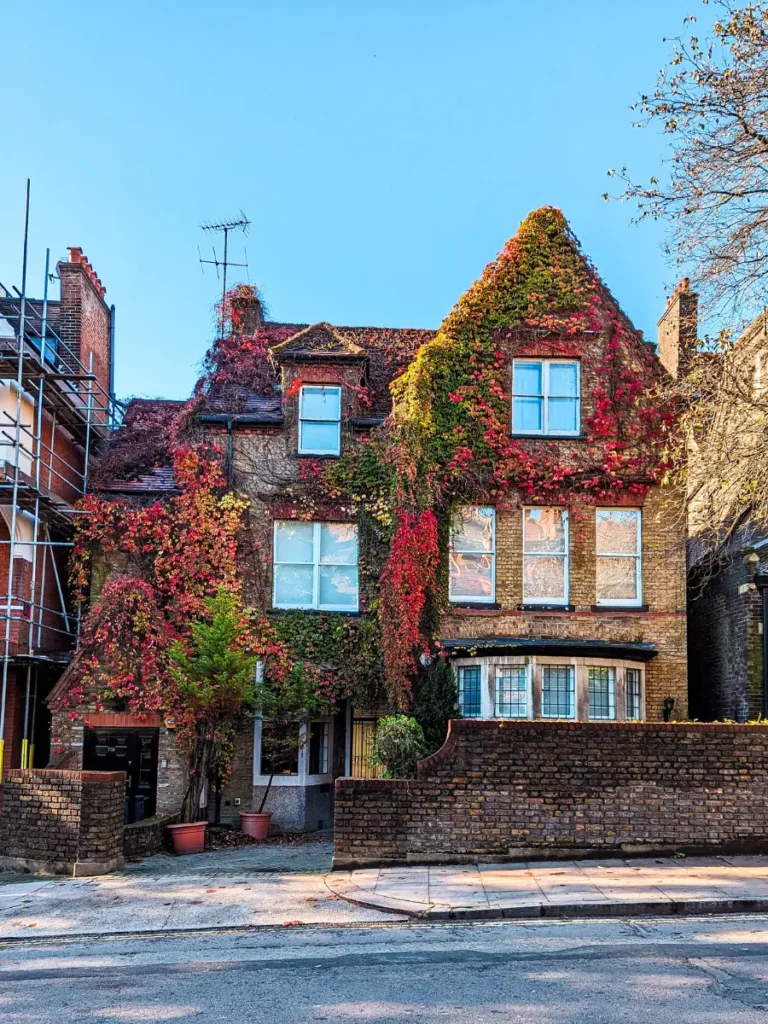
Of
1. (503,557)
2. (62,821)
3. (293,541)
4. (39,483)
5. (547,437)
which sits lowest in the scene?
(62,821)

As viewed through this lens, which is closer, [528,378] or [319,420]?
[528,378]

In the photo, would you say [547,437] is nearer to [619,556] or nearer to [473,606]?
[619,556]

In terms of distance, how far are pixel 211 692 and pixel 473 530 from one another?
20.3 feet

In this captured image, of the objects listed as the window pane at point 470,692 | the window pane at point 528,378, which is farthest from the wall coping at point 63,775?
the window pane at point 528,378

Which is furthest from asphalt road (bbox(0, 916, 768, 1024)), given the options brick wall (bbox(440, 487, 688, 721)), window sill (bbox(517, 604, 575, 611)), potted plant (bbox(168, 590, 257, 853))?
window sill (bbox(517, 604, 575, 611))

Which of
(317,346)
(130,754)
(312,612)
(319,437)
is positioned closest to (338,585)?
(312,612)

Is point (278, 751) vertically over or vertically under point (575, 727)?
under

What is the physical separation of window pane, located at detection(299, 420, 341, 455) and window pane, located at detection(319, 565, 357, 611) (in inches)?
93.1

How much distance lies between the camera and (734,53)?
1273 centimetres

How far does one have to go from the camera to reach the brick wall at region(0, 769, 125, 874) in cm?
1434

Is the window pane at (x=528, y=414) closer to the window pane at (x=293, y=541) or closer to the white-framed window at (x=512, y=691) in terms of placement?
the window pane at (x=293, y=541)

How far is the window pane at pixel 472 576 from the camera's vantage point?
20.0 m

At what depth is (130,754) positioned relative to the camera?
795 inches

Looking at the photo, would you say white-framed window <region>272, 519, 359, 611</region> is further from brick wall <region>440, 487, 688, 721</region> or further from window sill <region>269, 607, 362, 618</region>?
brick wall <region>440, 487, 688, 721</region>
